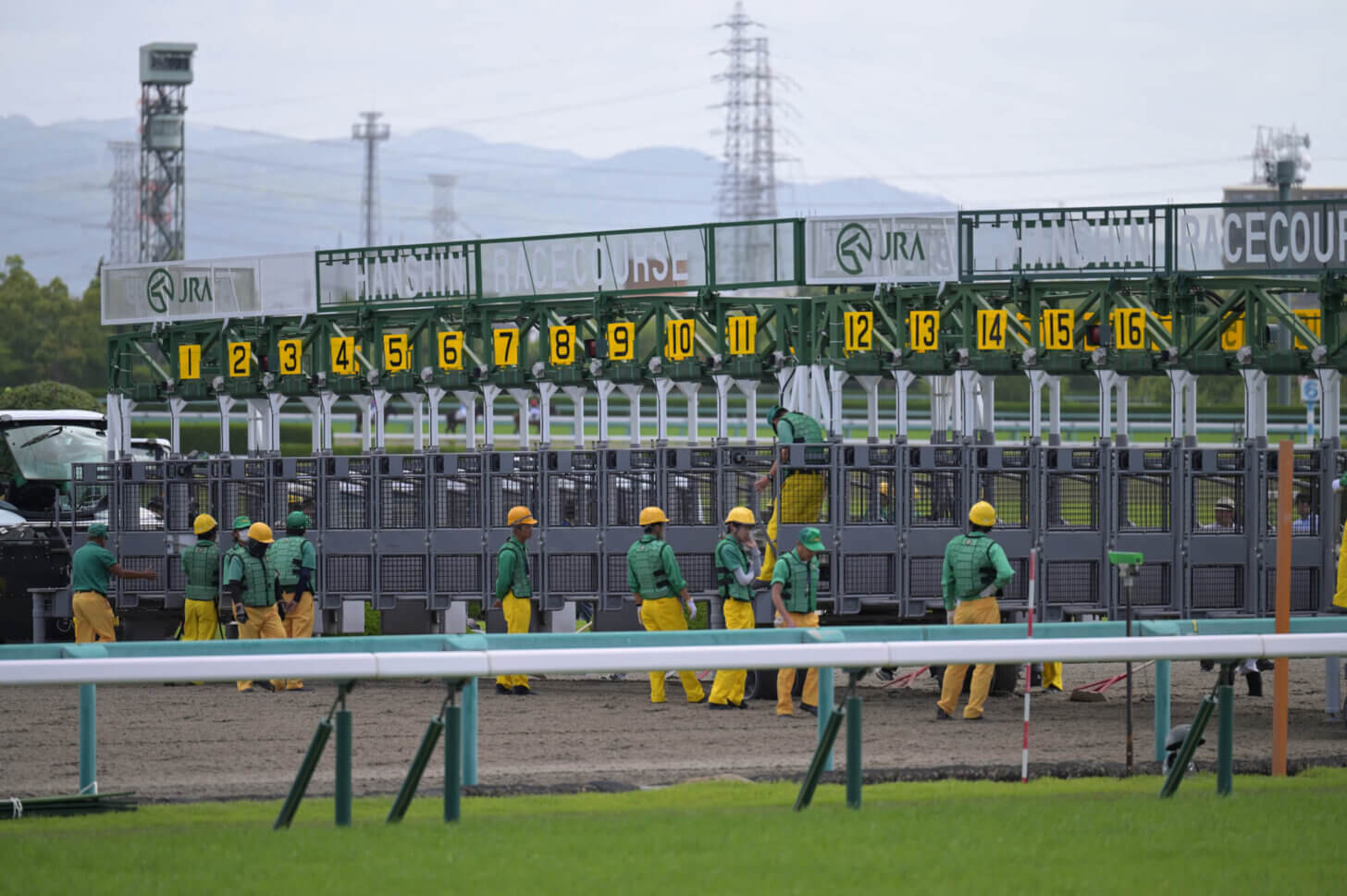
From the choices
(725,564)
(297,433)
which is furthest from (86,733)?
(297,433)

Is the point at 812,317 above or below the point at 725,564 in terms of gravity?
above

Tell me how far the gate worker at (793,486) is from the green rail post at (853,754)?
623cm

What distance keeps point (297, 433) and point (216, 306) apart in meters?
23.0

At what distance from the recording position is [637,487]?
Answer: 1407 centimetres

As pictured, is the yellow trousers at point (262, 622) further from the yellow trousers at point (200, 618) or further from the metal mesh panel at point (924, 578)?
the metal mesh panel at point (924, 578)

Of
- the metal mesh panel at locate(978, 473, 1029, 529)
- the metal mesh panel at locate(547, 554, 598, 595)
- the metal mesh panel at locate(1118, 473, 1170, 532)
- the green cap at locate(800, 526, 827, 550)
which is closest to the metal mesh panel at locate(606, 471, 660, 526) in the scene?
the metal mesh panel at locate(547, 554, 598, 595)

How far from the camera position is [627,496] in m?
14.1

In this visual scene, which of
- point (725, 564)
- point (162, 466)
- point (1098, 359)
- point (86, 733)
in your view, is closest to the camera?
point (86, 733)

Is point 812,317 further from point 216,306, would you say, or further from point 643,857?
point 643,857

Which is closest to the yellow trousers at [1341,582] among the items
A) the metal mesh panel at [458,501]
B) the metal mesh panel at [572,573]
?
the metal mesh panel at [572,573]

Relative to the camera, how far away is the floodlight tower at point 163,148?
59.9 metres

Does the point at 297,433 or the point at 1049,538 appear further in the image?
the point at 297,433

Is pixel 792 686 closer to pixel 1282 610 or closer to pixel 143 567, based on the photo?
pixel 1282 610

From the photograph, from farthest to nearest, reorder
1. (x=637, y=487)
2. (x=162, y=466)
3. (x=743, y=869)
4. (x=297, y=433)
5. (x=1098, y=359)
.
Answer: (x=297, y=433), (x=162, y=466), (x=637, y=487), (x=1098, y=359), (x=743, y=869)
